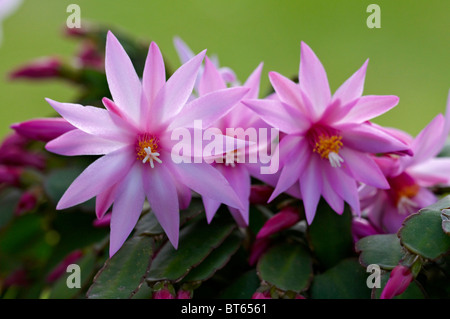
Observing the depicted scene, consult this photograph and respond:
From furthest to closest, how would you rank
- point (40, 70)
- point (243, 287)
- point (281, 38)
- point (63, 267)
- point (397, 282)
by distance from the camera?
point (281, 38) < point (40, 70) < point (63, 267) < point (243, 287) < point (397, 282)

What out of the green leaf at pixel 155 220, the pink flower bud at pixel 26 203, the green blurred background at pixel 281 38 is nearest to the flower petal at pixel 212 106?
the green leaf at pixel 155 220

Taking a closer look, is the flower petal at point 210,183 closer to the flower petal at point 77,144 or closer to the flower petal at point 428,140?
the flower petal at point 77,144

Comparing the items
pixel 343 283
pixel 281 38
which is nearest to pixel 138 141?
pixel 343 283

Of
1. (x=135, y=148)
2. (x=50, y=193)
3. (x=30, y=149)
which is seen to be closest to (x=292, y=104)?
(x=135, y=148)

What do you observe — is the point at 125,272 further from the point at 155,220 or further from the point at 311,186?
the point at 311,186

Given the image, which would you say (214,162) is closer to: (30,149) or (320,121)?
(320,121)

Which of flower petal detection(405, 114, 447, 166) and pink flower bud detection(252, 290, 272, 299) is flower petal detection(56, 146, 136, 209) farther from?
flower petal detection(405, 114, 447, 166)

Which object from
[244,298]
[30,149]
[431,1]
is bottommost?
[244,298]
